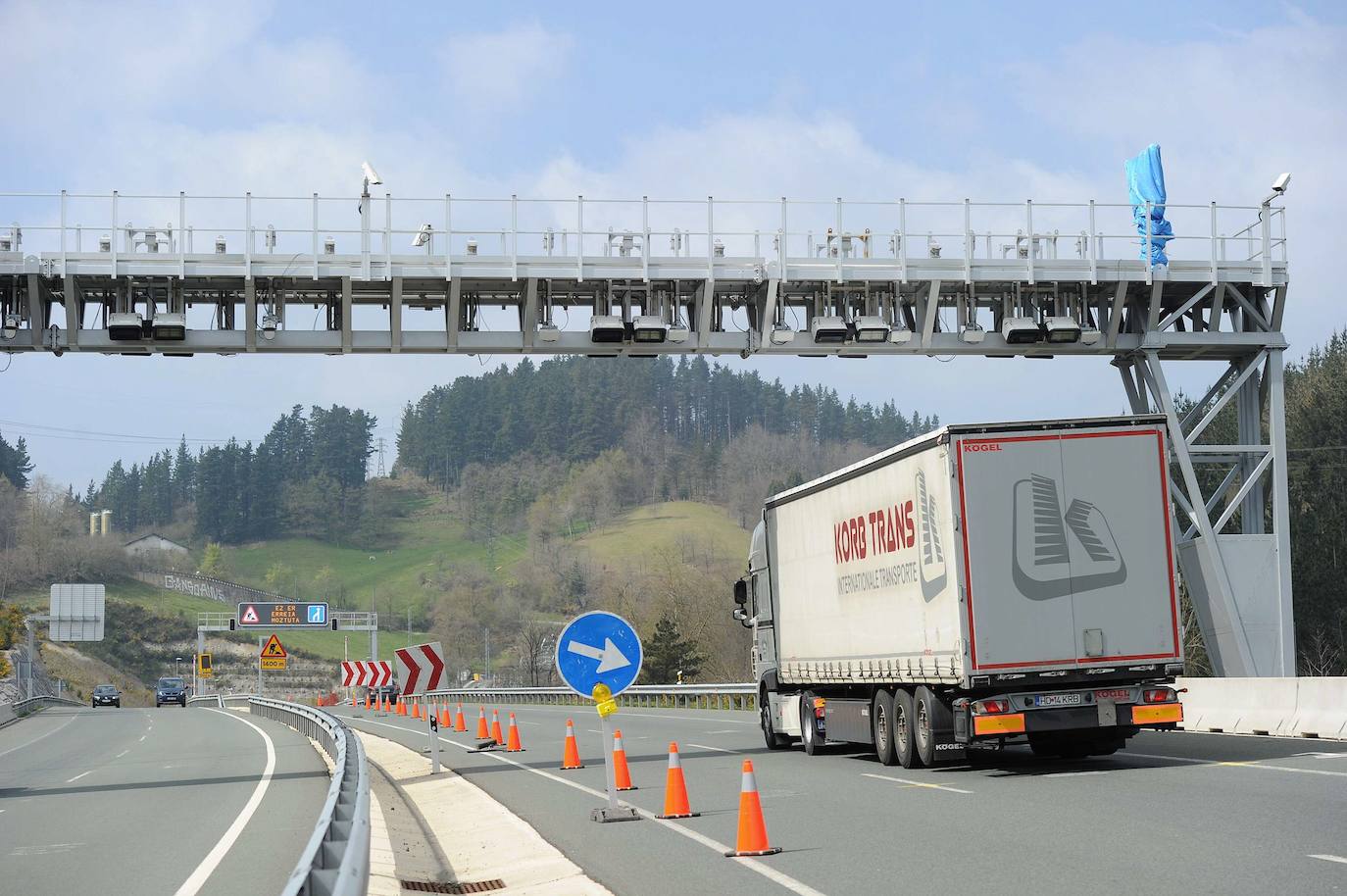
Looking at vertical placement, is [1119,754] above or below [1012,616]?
below

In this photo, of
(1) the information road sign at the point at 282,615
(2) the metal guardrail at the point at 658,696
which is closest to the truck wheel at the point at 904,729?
(2) the metal guardrail at the point at 658,696

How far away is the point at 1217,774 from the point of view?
1575 centimetres

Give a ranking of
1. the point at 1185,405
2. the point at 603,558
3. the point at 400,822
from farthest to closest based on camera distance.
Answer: the point at 603,558 → the point at 1185,405 → the point at 400,822

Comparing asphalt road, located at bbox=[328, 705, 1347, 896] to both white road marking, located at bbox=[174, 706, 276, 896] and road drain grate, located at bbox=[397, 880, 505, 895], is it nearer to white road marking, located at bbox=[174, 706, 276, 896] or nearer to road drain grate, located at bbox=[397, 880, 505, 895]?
road drain grate, located at bbox=[397, 880, 505, 895]

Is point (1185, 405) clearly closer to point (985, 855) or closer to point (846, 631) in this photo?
point (846, 631)

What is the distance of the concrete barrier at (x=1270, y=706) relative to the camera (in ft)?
65.6

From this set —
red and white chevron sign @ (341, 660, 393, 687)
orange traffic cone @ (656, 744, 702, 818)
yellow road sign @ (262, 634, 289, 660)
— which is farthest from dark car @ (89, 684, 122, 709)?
orange traffic cone @ (656, 744, 702, 818)

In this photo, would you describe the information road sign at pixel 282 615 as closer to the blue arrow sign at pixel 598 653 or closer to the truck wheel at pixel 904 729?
the truck wheel at pixel 904 729

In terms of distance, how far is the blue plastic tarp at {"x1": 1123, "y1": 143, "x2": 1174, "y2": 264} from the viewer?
2914 centimetres

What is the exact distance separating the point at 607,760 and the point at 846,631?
6.61 m

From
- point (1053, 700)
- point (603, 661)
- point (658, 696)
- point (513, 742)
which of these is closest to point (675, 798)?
point (603, 661)

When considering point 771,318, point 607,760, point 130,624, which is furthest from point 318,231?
point 130,624

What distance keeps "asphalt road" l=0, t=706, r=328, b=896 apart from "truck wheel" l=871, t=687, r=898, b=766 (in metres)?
7.26

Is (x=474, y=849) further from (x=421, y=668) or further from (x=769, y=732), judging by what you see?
(x=769, y=732)
